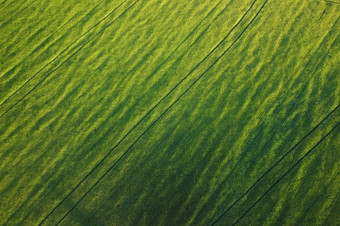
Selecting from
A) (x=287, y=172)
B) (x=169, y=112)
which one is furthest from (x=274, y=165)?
(x=169, y=112)

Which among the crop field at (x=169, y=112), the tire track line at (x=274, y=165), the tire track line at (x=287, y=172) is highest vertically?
the crop field at (x=169, y=112)

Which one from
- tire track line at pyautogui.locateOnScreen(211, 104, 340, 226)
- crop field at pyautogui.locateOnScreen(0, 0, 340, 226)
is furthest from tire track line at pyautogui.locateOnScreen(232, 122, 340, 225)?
tire track line at pyautogui.locateOnScreen(211, 104, 340, 226)

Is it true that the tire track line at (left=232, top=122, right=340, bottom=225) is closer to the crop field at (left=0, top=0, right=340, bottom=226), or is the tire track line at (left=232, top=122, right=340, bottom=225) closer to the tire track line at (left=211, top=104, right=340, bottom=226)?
the crop field at (left=0, top=0, right=340, bottom=226)

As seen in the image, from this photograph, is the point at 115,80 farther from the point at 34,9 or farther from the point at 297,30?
the point at 297,30

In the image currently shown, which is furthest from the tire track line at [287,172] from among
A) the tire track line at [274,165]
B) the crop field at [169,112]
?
the tire track line at [274,165]

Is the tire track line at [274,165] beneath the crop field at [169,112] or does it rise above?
beneath

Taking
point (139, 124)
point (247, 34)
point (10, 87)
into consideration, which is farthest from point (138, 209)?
point (247, 34)

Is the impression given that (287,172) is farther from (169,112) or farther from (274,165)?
(169,112)

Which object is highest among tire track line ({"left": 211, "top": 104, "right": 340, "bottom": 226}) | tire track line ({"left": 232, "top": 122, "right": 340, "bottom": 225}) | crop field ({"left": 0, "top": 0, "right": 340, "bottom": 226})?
crop field ({"left": 0, "top": 0, "right": 340, "bottom": 226})

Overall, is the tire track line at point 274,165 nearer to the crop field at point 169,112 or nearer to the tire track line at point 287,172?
the crop field at point 169,112

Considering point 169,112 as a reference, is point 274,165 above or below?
below
